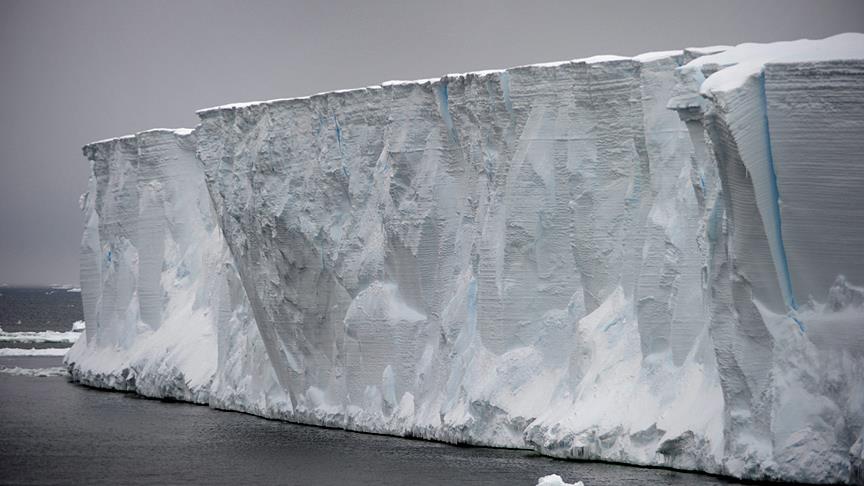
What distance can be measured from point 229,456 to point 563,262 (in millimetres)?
4825

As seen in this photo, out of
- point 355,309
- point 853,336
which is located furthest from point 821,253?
point 355,309

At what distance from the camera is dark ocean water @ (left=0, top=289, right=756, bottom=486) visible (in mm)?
16344

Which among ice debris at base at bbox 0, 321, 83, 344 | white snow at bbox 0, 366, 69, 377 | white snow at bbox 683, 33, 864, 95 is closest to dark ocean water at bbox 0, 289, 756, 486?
white snow at bbox 683, 33, 864, 95

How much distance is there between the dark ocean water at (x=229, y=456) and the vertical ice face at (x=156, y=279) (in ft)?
5.16

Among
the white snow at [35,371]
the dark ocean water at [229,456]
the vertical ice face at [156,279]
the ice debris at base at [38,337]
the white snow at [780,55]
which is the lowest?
the ice debris at base at [38,337]

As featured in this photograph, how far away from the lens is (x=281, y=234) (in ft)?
73.1

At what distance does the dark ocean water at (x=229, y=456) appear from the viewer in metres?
16.3

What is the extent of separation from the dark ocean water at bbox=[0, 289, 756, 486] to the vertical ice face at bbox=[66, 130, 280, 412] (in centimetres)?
157

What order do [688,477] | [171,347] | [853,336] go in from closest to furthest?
[853,336]
[688,477]
[171,347]

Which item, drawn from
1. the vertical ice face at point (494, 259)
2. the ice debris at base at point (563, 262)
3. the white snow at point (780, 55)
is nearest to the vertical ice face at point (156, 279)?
the ice debris at base at point (563, 262)

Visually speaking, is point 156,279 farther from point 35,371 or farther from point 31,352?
point 31,352

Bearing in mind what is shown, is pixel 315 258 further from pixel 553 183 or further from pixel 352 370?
pixel 553 183

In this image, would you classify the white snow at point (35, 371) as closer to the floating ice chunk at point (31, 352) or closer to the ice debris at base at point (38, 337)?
the floating ice chunk at point (31, 352)

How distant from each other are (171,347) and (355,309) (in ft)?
22.8
